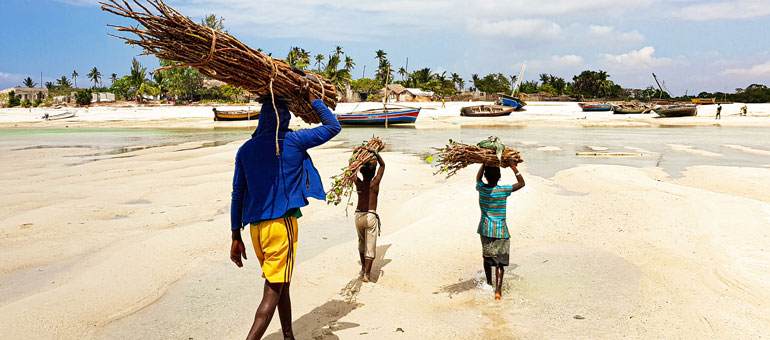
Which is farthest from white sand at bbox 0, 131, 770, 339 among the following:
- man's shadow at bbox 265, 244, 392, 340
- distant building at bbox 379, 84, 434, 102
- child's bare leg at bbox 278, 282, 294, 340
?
distant building at bbox 379, 84, 434, 102

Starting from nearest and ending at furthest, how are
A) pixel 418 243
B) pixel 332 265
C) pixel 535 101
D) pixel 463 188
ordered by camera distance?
pixel 332 265
pixel 418 243
pixel 463 188
pixel 535 101

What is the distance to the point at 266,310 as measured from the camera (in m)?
3.24

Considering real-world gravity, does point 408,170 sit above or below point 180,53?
below

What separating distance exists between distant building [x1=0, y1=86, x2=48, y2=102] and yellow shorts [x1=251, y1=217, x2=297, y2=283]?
301 feet

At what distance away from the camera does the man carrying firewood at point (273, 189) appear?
3.21 meters

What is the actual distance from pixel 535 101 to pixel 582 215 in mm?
61384

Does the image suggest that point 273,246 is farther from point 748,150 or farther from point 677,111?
point 677,111

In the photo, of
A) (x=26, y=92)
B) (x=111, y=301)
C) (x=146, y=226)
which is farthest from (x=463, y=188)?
(x=26, y=92)

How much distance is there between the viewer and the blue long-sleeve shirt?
3211mm

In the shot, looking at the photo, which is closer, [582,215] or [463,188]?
[582,215]

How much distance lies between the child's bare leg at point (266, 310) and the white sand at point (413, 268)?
964 millimetres

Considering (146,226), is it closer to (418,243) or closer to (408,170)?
(418,243)

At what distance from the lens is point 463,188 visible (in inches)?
412

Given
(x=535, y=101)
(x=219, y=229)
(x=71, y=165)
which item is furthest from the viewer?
(x=535, y=101)
